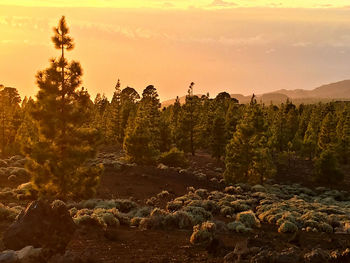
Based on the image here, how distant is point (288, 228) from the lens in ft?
76.5

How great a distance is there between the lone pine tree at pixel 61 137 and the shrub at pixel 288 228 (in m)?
11.6

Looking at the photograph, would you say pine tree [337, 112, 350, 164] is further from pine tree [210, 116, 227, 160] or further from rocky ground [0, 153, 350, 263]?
rocky ground [0, 153, 350, 263]

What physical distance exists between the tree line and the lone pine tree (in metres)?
0.06

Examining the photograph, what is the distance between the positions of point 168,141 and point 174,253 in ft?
170

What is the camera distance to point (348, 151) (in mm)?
72625

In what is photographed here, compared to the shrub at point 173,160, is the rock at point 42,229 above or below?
above

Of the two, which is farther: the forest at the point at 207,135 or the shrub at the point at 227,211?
the forest at the point at 207,135

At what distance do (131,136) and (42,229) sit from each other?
35253mm

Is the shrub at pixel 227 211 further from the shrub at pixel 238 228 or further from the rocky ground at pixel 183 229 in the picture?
the shrub at pixel 238 228

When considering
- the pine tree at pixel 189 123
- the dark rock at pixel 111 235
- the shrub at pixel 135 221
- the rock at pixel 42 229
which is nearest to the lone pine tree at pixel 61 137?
the shrub at pixel 135 221

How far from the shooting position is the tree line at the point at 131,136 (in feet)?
76.5

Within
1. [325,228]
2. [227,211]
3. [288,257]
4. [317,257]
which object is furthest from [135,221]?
[325,228]

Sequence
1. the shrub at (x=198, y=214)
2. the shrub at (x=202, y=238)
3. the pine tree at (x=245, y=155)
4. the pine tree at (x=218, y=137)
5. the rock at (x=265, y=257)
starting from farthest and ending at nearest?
the pine tree at (x=218, y=137) < the pine tree at (x=245, y=155) < the shrub at (x=198, y=214) < the shrub at (x=202, y=238) < the rock at (x=265, y=257)

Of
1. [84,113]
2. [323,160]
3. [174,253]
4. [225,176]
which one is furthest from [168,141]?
[174,253]
